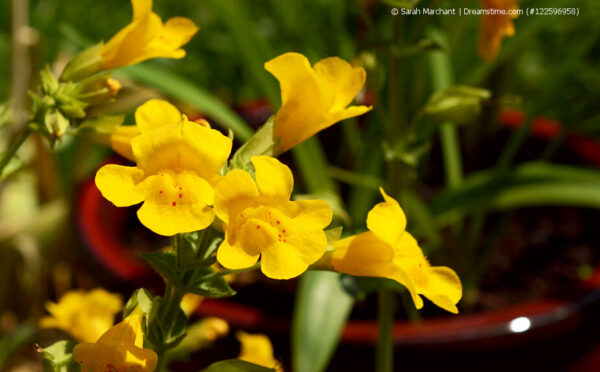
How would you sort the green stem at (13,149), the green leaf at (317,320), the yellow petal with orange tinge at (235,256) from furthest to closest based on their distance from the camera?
the green leaf at (317,320)
the green stem at (13,149)
the yellow petal with orange tinge at (235,256)

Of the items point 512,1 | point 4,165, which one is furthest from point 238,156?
point 512,1

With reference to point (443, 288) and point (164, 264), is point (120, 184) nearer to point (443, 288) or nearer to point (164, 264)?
point (164, 264)

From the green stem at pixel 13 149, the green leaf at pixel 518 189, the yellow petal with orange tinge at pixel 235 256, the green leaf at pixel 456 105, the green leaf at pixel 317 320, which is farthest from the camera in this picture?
the green leaf at pixel 518 189

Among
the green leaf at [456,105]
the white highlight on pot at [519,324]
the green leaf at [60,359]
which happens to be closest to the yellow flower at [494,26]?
the green leaf at [456,105]

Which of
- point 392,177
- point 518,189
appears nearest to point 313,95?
point 392,177

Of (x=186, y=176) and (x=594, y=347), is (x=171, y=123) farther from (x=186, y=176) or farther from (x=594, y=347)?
(x=594, y=347)

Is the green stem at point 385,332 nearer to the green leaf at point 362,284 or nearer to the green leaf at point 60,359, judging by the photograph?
the green leaf at point 362,284

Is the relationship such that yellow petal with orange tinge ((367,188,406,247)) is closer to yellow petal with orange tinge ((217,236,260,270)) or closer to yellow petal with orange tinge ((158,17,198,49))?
yellow petal with orange tinge ((217,236,260,270))
